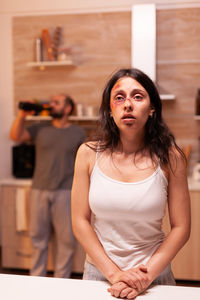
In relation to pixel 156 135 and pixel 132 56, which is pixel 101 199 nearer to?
pixel 156 135

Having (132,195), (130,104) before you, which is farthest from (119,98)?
(132,195)

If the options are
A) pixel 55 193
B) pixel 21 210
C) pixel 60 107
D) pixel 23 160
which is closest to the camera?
pixel 55 193


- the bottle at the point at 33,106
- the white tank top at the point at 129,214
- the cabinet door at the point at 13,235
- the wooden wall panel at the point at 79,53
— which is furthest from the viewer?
the wooden wall panel at the point at 79,53

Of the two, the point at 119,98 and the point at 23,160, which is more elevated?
the point at 119,98

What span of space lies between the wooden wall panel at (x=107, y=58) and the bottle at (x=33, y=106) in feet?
1.25

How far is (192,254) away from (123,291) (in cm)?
198

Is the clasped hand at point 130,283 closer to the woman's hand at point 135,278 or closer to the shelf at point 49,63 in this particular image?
the woman's hand at point 135,278

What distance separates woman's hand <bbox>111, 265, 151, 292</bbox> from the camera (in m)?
1.07

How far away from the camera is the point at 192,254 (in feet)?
9.38

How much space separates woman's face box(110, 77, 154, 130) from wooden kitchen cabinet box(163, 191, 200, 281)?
174cm

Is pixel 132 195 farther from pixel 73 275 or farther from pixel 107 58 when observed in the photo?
pixel 107 58

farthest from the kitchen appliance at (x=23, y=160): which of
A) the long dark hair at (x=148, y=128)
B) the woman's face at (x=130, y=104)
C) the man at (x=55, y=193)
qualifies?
the woman's face at (x=130, y=104)

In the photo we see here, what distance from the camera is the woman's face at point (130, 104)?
123 centimetres

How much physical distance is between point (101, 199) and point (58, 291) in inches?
12.7
